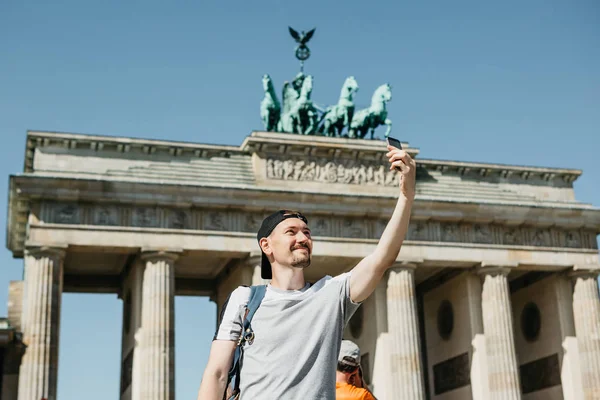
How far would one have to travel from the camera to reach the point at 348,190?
120 feet

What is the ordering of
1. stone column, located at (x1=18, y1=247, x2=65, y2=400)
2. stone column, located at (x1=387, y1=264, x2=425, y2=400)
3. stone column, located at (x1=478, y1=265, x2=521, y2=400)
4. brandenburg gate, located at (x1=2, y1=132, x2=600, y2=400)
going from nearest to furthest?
stone column, located at (x1=18, y1=247, x2=65, y2=400) < brandenburg gate, located at (x1=2, y1=132, x2=600, y2=400) < stone column, located at (x1=387, y1=264, x2=425, y2=400) < stone column, located at (x1=478, y1=265, x2=521, y2=400)

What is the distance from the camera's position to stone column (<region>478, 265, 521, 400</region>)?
35906mm

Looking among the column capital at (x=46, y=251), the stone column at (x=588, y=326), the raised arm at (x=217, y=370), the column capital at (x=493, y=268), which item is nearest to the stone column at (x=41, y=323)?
the column capital at (x=46, y=251)

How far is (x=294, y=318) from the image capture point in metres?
4.43

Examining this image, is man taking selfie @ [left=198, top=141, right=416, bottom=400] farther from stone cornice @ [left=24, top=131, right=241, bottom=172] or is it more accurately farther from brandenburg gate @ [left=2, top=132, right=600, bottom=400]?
stone cornice @ [left=24, top=131, right=241, bottom=172]

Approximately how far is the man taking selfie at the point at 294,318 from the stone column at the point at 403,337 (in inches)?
1215

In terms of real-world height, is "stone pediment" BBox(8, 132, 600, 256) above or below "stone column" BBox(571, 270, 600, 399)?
above

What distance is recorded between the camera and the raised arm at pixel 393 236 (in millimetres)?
4480

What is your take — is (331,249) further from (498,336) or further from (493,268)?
(498,336)

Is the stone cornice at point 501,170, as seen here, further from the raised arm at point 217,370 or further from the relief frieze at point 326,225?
the raised arm at point 217,370

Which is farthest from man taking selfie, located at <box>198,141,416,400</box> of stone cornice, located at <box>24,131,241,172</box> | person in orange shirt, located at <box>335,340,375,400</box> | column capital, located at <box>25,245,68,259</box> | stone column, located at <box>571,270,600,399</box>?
stone column, located at <box>571,270,600,399</box>

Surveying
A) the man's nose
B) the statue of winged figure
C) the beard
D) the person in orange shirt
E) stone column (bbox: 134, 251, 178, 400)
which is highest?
the statue of winged figure

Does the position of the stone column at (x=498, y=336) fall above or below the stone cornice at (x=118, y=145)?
below

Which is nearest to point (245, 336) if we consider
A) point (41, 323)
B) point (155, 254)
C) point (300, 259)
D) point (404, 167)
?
point (300, 259)
